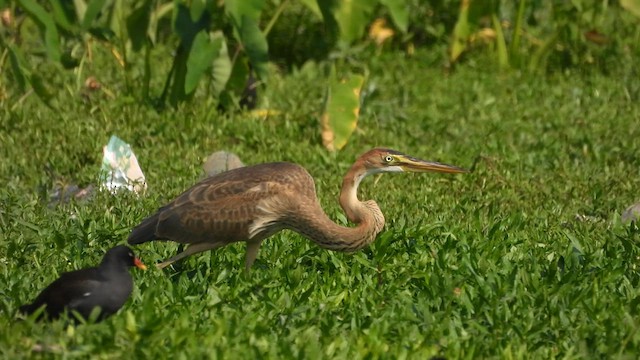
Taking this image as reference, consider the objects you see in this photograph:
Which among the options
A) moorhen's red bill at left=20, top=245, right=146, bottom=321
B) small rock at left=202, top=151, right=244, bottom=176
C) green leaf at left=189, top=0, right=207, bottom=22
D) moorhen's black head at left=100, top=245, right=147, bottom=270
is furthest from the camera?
green leaf at left=189, top=0, right=207, bottom=22

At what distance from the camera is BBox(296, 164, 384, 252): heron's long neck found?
23.8ft

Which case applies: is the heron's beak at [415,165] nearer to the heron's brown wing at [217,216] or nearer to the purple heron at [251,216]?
the purple heron at [251,216]

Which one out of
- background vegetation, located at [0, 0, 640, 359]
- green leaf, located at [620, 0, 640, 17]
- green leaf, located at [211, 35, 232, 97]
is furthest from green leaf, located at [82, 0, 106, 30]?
green leaf, located at [620, 0, 640, 17]

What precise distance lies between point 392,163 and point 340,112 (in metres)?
3.00

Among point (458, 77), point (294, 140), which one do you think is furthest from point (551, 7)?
point (294, 140)

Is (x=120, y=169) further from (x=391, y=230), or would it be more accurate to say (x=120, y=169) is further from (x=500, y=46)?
(x=500, y=46)

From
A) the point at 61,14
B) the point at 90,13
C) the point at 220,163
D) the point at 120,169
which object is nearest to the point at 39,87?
the point at 61,14

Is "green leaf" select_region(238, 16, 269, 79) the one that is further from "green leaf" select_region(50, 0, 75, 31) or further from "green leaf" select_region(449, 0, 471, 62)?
"green leaf" select_region(449, 0, 471, 62)

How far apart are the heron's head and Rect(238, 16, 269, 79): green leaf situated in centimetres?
282

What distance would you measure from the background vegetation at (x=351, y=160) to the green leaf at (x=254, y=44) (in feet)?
0.06

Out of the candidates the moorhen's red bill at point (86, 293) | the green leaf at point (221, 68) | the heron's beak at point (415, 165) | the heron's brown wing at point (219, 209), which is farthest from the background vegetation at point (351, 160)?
A: the heron's beak at point (415, 165)

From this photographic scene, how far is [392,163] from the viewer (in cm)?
777

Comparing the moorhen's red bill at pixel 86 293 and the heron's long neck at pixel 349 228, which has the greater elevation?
the moorhen's red bill at pixel 86 293

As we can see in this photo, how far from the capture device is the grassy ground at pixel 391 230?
616 cm
